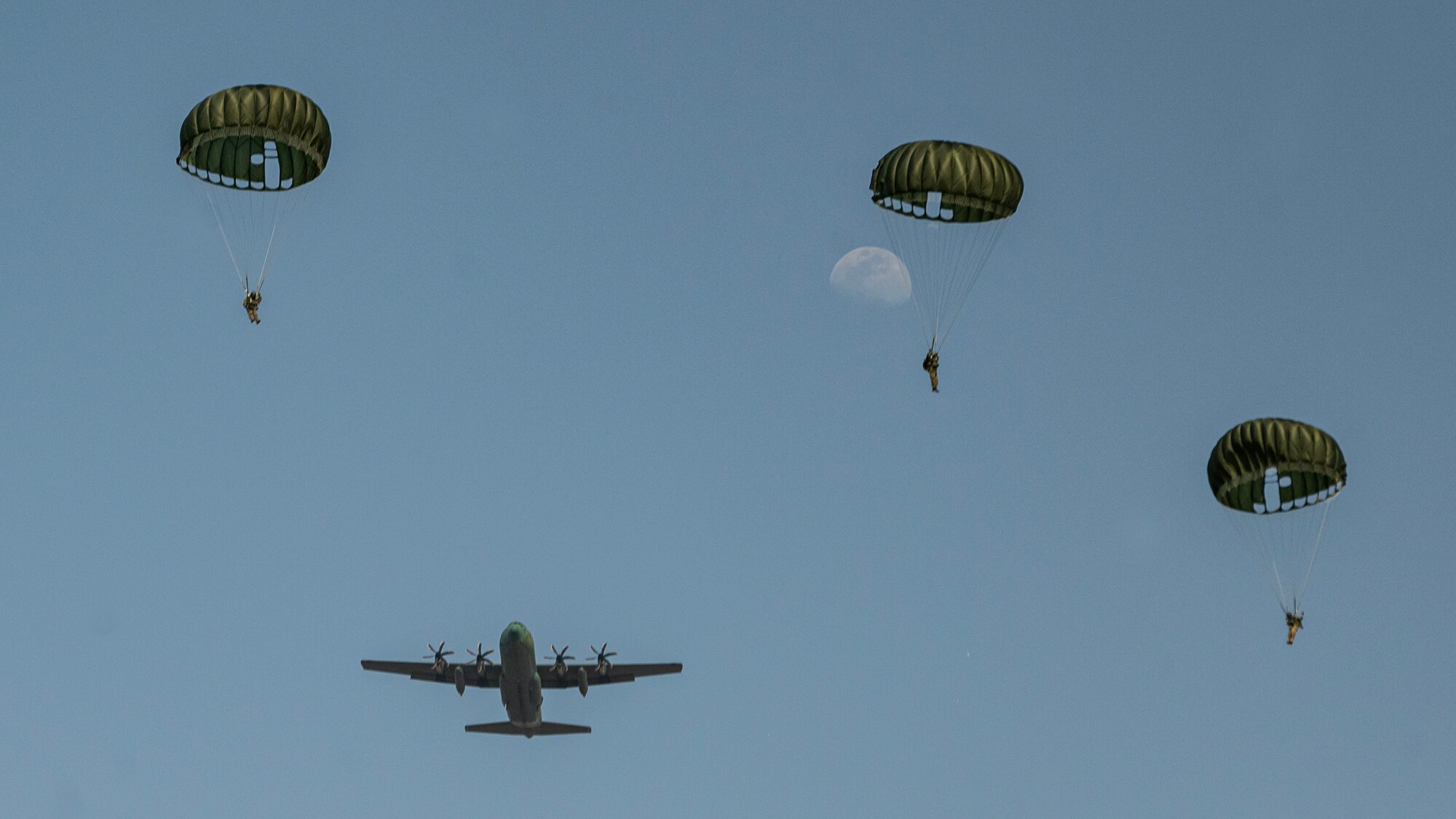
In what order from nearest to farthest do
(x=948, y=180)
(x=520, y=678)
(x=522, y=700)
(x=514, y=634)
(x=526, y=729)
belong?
(x=948, y=180) < (x=514, y=634) < (x=520, y=678) < (x=522, y=700) < (x=526, y=729)

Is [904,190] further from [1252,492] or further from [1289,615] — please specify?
[1289,615]

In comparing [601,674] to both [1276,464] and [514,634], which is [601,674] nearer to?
[514,634]

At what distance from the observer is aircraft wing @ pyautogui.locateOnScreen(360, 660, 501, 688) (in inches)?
3578

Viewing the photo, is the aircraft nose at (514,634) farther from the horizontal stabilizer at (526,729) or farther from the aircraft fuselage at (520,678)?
the horizontal stabilizer at (526,729)

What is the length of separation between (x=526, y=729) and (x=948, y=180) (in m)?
40.3

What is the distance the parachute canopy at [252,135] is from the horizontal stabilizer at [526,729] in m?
33.5

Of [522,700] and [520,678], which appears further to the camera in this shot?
[522,700]

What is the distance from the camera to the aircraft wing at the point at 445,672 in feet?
298

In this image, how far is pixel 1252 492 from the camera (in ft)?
224

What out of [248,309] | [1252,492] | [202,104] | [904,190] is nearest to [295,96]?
[202,104]

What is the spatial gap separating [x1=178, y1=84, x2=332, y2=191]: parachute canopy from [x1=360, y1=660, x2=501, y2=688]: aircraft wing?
1202 inches

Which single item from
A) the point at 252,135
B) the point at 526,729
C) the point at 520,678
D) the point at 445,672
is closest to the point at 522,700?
the point at 520,678

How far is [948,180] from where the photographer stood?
217 feet

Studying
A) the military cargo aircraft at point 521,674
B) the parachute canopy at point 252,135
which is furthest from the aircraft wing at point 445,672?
the parachute canopy at point 252,135
